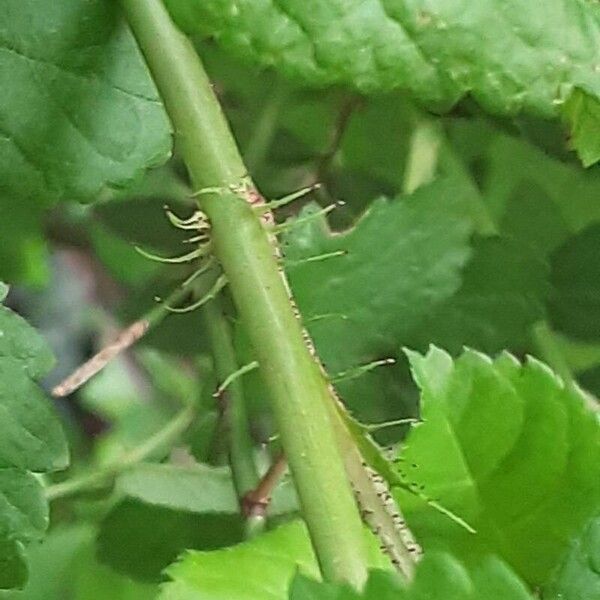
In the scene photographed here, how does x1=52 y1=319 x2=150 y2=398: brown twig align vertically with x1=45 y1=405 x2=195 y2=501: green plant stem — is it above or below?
above

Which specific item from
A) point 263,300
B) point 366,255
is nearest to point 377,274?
point 366,255

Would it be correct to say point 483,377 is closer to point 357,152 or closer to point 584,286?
point 584,286

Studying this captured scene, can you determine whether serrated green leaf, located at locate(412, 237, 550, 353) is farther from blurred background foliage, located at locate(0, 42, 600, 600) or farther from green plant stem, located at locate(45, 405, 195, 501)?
green plant stem, located at locate(45, 405, 195, 501)

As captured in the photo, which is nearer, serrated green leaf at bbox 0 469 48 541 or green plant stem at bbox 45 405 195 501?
serrated green leaf at bbox 0 469 48 541

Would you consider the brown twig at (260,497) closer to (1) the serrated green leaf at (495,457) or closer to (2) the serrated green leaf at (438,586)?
(1) the serrated green leaf at (495,457)

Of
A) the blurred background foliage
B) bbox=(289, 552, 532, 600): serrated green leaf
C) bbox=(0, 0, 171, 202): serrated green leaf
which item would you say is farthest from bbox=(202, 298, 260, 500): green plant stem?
Answer: bbox=(289, 552, 532, 600): serrated green leaf

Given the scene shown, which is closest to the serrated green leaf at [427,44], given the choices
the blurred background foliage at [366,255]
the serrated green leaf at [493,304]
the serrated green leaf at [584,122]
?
the serrated green leaf at [584,122]
